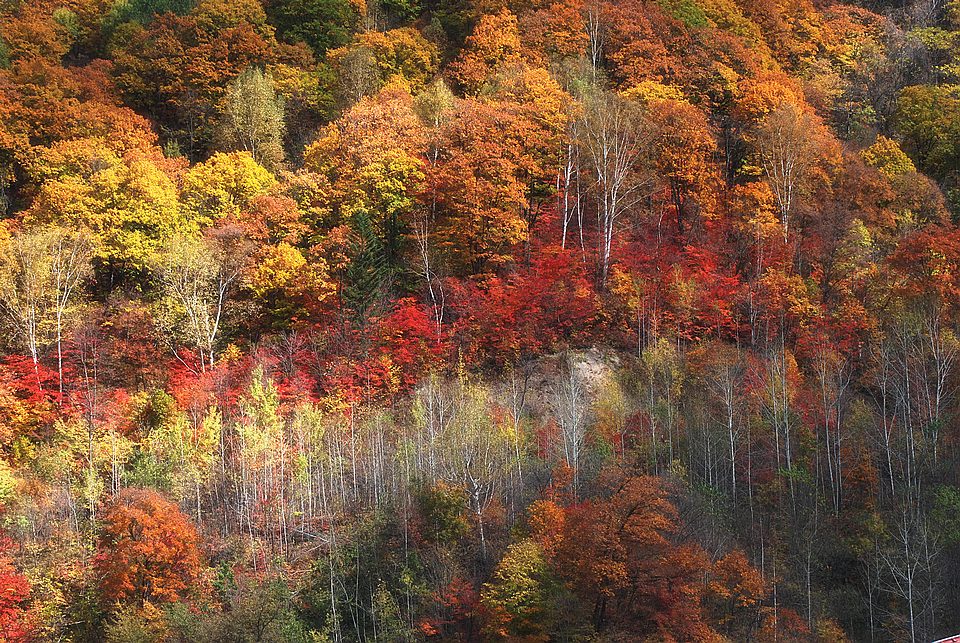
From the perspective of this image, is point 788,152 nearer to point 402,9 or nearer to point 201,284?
point 201,284

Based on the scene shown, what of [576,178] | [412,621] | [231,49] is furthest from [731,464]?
[231,49]

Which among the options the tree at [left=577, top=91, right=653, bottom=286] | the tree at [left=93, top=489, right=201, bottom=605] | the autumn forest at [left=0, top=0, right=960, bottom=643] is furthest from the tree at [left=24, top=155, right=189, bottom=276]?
the tree at [left=577, top=91, right=653, bottom=286]

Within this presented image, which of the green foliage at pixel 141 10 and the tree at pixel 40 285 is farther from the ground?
the green foliage at pixel 141 10

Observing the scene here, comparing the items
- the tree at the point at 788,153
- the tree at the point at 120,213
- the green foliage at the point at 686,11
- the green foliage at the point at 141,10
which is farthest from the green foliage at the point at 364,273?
the green foliage at the point at 141,10

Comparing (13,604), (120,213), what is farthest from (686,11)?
(13,604)

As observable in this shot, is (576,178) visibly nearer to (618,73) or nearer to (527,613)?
(618,73)

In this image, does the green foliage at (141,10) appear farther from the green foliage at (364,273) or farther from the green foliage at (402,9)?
the green foliage at (364,273)
